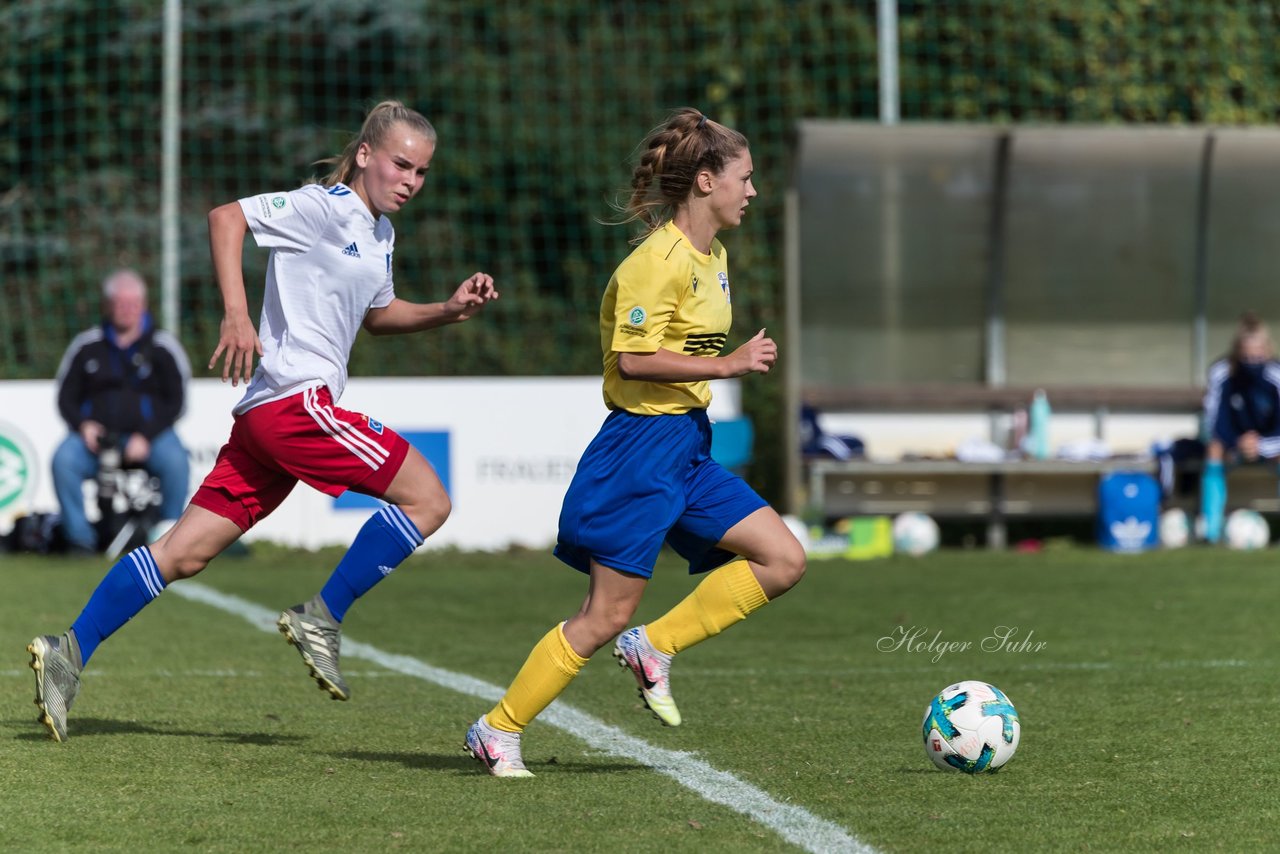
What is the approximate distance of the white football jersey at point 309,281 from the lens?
17.3ft

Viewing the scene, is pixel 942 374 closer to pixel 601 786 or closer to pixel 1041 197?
pixel 1041 197

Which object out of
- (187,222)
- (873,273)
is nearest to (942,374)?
(873,273)

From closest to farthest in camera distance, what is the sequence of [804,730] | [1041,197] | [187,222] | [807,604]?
[804,730], [807,604], [1041,197], [187,222]

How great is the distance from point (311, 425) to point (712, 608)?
4.06 ft

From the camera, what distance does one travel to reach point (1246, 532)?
13.0 metres

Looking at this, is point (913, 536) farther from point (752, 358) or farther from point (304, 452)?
point (752, 358)

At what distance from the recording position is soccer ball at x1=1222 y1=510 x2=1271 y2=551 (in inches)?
511

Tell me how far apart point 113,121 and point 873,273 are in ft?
25.8

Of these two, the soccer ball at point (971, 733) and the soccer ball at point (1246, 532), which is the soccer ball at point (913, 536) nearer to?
the soccer ball at point (1246, 532)

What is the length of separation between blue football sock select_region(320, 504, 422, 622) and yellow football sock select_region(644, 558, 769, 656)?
79cm

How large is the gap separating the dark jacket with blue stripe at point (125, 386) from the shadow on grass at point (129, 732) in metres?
6.79

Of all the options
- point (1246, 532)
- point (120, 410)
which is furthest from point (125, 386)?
point (1246, 532)

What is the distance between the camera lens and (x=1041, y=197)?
14.2 metres

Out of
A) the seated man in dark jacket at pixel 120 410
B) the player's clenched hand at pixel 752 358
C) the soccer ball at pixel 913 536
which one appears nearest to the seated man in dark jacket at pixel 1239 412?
the soccer ball at pixel 913 536
